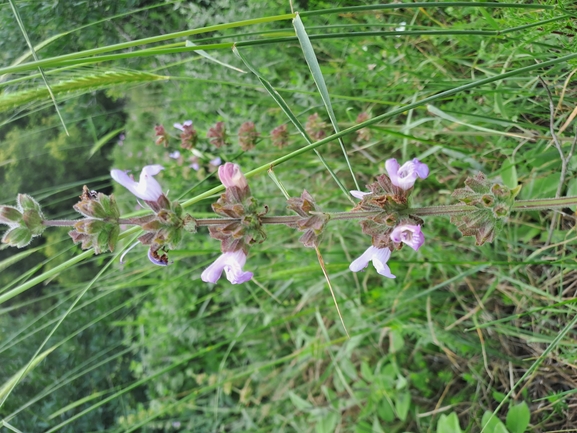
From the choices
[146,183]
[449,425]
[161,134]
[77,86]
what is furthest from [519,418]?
[161,134]

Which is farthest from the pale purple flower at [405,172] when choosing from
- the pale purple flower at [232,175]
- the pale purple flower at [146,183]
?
the pale purple flower at [146,183]

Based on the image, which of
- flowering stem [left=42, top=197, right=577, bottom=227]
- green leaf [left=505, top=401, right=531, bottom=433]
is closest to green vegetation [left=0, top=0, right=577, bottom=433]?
green leaf [left=505, top=401, right=531, bottom=433]

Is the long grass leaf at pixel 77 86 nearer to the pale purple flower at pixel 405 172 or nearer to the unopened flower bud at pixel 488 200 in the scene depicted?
the pale purple flower at pixel 405 172

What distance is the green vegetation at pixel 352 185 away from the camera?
1496 millimetres

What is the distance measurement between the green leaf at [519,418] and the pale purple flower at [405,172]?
41.2 inches

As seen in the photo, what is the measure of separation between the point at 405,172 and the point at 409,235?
0.50ft

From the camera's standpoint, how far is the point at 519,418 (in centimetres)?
164

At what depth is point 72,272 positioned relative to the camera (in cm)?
497

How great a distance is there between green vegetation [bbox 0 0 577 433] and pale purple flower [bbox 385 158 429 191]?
5.3 inches

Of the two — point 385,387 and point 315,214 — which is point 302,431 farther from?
point 315,214

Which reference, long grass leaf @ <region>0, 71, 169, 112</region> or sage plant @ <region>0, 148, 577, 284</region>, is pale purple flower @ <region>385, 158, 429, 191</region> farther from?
long grass leaf @ <region>0, 71, 169, 112</region>

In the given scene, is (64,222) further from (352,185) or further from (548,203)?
(352,185)

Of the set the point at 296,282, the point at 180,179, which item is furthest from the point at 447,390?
the point at 180,179

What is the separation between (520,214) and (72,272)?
442 cm
